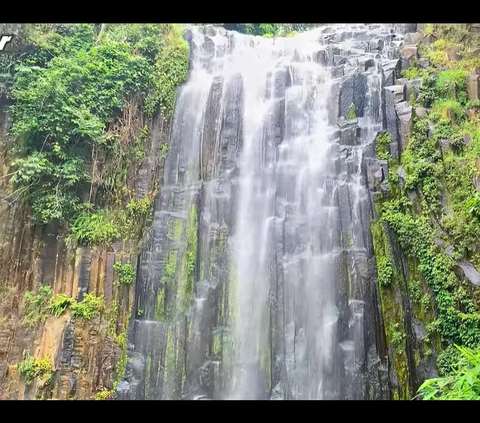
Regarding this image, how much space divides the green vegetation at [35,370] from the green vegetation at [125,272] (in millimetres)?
1321

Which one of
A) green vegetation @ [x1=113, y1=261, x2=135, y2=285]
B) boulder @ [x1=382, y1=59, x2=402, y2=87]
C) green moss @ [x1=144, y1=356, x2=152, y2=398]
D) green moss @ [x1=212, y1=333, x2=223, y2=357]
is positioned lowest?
green moss @ [x1=144, y1=356, x2=152, y2=398]

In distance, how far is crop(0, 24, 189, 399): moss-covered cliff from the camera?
18.3 feet

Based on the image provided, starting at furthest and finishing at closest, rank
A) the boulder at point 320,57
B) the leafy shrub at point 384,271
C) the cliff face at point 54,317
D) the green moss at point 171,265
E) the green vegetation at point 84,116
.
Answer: the boulder at point 320,57 → the green vegetation at point 84,116 → the green moss at point 171,265 → the cliff face at point 54,317 → the leafy shrub at point 384,271

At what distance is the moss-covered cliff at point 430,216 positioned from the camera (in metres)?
5.02

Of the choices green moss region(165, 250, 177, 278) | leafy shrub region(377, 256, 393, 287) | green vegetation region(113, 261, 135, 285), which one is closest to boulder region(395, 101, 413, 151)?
leafy shrub region(377, 256, 393, 287)

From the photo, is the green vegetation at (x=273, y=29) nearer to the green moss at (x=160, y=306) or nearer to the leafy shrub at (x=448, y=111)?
the leafy shrub at (x=448, y=111)

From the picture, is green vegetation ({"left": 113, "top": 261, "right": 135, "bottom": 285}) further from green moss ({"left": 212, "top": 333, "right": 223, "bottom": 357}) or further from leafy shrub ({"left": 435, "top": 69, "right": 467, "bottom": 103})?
leafy shrub ({"left": 435, "top": 69, "right": 467, "bottom": 103})

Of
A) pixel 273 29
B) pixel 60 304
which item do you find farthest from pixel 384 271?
pixel 273 29

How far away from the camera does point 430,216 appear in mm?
5457

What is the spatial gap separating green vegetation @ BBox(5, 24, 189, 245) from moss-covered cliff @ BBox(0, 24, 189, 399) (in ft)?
0.05

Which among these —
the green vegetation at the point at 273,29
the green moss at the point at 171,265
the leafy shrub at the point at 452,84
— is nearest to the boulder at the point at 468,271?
the leafy shrub at the point at 452,84

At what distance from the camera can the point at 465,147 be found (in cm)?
562
